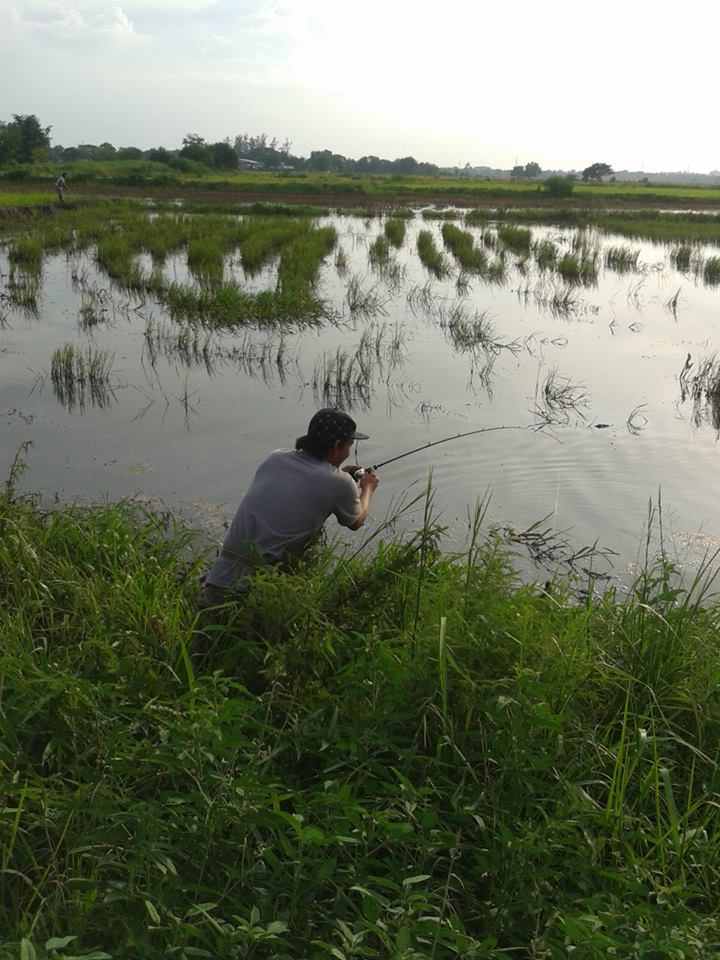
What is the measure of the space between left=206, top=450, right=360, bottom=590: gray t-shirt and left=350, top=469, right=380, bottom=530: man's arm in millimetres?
209

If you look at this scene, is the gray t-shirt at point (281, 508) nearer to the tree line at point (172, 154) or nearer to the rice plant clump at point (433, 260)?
the rice plant clump at point (433, 260)

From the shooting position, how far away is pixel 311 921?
61.0 inches

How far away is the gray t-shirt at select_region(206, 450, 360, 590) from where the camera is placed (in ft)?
9.05

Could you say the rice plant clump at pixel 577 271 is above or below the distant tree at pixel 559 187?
below

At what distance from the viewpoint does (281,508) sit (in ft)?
9.07

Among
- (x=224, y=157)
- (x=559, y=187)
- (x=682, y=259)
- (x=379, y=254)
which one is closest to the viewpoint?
(x=379, y=254)

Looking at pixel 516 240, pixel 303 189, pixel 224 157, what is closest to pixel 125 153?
pixel 224 157

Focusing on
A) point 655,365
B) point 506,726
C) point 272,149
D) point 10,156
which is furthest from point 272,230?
point 272,149

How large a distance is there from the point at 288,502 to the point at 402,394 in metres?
4.26

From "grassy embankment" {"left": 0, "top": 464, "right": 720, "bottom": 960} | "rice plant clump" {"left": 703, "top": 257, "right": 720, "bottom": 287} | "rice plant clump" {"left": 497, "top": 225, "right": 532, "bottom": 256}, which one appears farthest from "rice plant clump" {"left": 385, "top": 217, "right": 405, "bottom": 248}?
"grassy embankment" {"left": 0, "top": 464, "right": 720, "bottom": 960}

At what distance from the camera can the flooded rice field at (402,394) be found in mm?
4711

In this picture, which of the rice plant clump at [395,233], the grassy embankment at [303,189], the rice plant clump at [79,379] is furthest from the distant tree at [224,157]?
the rice plant clump at [79,379]

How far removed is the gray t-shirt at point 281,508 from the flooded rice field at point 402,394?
136 cm

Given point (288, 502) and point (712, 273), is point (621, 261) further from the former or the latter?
point (288, 502)
